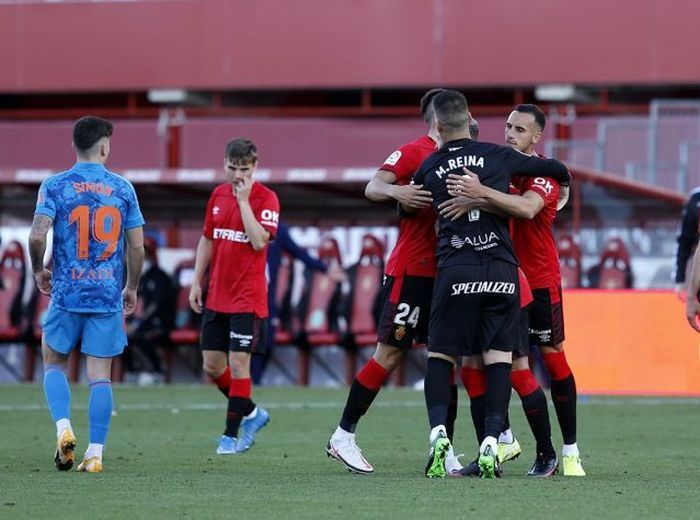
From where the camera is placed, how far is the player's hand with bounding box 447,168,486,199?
8617 mm

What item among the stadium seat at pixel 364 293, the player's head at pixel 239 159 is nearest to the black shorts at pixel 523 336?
the player's head at pixel 239 159

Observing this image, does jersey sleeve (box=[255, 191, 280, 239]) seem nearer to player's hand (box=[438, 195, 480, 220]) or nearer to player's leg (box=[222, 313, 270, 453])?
player's leg (box=[222, 313, 270, 453])

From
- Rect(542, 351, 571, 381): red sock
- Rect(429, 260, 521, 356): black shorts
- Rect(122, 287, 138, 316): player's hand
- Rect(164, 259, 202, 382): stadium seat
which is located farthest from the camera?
Rect(164, 259, 202, 382): stadium seat

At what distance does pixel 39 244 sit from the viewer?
955 centimetres

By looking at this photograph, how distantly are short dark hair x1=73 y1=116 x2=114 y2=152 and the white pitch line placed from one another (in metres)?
6.55

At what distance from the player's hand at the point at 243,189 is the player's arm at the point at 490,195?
284 cm

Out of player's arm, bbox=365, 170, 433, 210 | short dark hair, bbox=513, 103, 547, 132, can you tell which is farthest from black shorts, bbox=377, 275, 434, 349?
short dark hair, bbox=513, 103, 547, 132

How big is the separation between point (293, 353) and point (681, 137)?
6207 mm

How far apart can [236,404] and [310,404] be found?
5.61m

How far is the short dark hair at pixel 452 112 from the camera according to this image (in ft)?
28.6

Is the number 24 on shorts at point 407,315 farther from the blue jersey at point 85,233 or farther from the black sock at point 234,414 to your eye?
the black sock at point 234,414

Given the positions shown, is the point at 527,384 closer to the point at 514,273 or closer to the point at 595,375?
the point at 514,273

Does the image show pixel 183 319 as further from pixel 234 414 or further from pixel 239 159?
pixel 239 159

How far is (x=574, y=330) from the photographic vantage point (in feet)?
57.8
